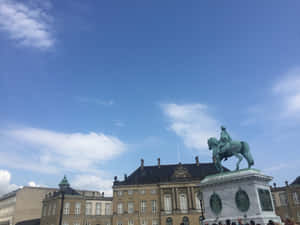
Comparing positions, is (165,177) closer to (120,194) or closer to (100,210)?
(120,194)

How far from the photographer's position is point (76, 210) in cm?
5906

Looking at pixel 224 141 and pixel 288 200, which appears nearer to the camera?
pixel 224 141

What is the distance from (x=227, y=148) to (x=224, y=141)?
75 centimetres

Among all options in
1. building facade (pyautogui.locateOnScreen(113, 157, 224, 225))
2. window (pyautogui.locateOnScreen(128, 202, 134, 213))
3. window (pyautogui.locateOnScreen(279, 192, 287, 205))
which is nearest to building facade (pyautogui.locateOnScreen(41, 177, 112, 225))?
building facade (pyautogui.locateOnScreen(113, 157, 224, 225))

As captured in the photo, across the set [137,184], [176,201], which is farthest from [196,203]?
[137,184]

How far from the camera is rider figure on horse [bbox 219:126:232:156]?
1976cm

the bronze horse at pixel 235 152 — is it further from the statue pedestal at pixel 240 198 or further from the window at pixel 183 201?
the window at pixel 183 201

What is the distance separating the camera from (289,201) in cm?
5544

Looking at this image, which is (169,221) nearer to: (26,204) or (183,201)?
(183,201)

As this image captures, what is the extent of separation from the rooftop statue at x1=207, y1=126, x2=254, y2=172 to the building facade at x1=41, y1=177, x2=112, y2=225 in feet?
149

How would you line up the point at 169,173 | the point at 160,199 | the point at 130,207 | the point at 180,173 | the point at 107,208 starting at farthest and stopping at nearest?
the point at 107,208
the point at 169,173
the point at 180,173
the point at 160,199
the point at 130,207

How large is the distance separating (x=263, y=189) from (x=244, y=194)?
60.6 inches

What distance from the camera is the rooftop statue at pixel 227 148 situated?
1931 cm

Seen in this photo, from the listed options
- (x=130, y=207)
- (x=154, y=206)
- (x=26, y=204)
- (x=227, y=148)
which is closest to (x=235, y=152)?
(x=227, y=148)
